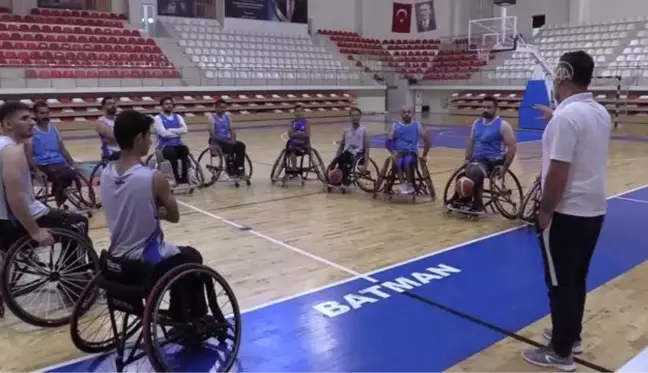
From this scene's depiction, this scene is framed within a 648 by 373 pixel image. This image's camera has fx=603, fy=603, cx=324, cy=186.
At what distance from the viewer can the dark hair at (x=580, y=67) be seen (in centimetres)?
234

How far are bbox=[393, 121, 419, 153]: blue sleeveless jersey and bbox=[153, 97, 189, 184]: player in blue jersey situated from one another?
7.32ft

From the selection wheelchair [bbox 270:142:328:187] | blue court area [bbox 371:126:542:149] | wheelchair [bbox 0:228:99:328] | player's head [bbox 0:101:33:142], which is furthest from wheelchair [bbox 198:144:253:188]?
blue court area [bbox 371:126:542:149]

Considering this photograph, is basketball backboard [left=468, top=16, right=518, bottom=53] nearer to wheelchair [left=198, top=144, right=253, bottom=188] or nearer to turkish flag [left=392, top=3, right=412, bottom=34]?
turkish flag [left=392, top=3, right=412, bottom=34]

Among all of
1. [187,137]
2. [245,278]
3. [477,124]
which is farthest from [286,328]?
[187,137]

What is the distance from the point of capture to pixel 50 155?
206 inches

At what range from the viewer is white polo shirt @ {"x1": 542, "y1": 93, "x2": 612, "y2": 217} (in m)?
2.30

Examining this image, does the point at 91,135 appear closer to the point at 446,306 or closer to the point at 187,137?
the point at 187,137

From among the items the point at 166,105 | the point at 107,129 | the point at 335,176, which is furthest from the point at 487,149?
the point at 107,129

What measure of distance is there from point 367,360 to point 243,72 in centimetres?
1508

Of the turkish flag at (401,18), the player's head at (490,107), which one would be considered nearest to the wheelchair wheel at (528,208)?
the player's head at (490,107)

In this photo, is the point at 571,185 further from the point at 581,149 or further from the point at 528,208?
the point at 528,208

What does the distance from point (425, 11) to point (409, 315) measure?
20.2 metres

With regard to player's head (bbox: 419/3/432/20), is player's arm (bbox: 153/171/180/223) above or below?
below

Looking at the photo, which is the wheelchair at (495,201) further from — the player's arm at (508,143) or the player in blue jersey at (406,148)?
the player in blue jersey at (406,148)
